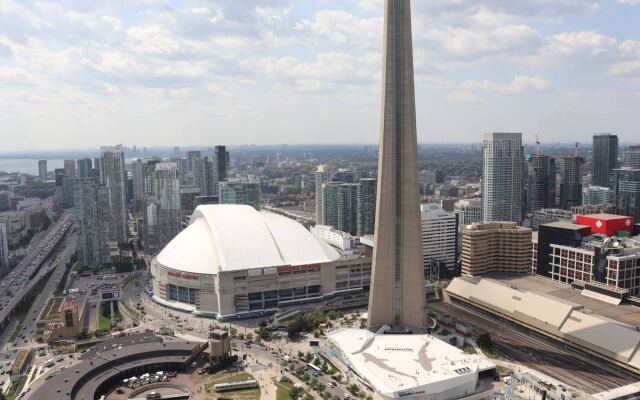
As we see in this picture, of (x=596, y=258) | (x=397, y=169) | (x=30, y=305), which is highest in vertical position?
(x=397, y=169)

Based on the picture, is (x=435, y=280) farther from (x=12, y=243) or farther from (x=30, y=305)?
(x=12, y=243)

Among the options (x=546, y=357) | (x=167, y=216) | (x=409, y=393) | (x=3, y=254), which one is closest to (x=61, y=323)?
(x=409, y=393)

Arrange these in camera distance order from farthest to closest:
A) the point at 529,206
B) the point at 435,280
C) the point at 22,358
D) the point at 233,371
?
the point at 529,206
the point at 435,280
the point at 22,358
the point at 233,371

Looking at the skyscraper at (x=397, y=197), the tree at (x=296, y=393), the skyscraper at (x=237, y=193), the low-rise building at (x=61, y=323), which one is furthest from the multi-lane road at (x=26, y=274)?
the skyscraper at (x=397, y=197)

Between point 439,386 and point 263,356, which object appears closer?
point 439,386

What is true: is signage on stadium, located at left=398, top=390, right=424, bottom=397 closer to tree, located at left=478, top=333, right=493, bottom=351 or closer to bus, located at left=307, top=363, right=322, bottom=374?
bus, located at left=307, top=363, right=322, bottom=374

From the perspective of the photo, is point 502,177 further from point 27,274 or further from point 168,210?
point 27,274

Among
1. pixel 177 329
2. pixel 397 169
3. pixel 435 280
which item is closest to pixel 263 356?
pixel 177 329

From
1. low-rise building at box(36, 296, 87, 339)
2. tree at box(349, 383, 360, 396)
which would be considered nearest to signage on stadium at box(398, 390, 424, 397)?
tree at box(349, 383, 360, 396)
